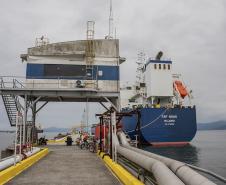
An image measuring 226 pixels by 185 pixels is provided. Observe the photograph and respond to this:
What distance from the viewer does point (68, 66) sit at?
33625 mm

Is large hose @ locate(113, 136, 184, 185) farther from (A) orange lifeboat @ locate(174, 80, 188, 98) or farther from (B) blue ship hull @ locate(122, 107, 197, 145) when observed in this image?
(A) orange lifeboat @ locate(174, 80, 188, 98)

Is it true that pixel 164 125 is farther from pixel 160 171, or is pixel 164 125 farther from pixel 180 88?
pixel 160 171

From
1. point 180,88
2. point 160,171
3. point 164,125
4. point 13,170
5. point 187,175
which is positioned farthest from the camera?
point 180,88

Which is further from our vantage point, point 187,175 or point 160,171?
point 160,171

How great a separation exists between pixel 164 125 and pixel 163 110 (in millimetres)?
1821

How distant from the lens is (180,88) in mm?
41969

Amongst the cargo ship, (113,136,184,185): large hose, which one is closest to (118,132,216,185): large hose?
(113,136,184,185): large hose

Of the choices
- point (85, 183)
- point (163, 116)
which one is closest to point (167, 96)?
point (163, 116)

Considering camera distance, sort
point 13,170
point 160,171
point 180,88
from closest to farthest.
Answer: point 160,171
point 13,170
point 180,88

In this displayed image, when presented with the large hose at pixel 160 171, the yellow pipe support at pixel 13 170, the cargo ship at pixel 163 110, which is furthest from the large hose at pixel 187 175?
the cargo ship at pixel 163 110

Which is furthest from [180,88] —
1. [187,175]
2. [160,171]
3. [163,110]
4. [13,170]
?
[187,175]

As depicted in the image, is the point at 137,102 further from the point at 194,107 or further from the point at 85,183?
the point at 85,183

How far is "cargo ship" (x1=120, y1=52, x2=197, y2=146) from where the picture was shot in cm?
3744

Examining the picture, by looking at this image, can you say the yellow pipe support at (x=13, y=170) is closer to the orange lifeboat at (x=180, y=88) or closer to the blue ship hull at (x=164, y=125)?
the blue ship hull at (x=164, y=125)
